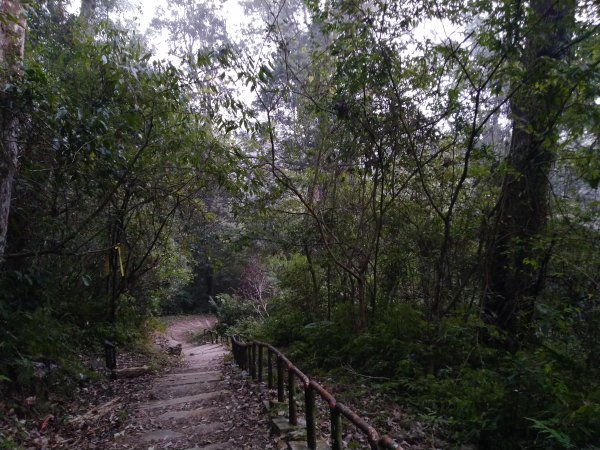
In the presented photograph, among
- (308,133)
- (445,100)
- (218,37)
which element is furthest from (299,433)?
(218,37)

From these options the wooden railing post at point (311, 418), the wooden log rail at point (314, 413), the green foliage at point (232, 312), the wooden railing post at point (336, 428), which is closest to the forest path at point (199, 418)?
the wooden log rail at point (314, 413)

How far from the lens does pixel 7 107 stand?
589 cm

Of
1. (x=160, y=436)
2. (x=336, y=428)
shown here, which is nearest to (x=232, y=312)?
(x=160, y=436)

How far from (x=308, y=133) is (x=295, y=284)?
383 cm

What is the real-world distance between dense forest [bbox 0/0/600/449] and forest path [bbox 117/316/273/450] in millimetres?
1708

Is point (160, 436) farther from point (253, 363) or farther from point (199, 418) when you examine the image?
point (253, 363)

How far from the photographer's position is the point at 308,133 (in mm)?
10727

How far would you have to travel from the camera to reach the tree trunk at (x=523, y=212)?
6.21 metres

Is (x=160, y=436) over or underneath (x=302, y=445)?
underneath

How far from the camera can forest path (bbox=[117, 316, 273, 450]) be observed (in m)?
5.46

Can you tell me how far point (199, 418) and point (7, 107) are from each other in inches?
200

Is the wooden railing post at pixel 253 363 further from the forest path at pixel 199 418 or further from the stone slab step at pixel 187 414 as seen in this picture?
the stone slab step at pixel 187 414

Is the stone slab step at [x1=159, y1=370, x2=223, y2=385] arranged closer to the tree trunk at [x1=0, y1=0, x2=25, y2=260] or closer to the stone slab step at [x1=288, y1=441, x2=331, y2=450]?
the tree trunk at [x1=0, y1=0, x2=25, y2=260]

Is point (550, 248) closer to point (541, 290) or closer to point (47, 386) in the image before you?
point (541, 290)
